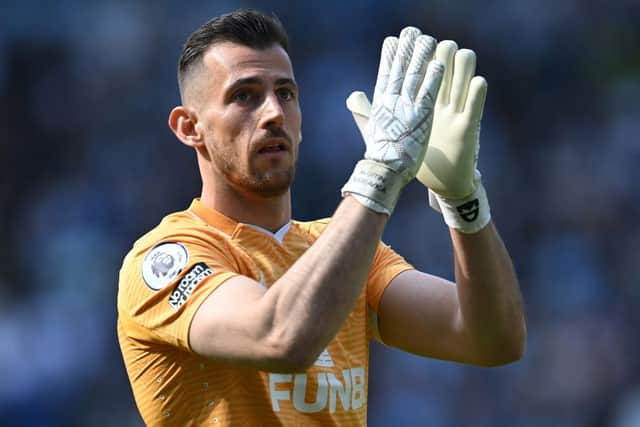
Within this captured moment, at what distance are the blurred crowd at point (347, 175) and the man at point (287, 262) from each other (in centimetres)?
444

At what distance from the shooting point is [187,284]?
277cm

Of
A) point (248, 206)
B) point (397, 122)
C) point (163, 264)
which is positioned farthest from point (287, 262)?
A: point (397, 122)

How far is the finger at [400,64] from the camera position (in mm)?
2771

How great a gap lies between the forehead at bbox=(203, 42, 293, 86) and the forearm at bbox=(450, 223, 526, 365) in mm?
724

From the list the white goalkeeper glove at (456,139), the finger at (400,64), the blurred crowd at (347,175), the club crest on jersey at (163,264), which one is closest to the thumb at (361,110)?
the white goalkeeper glove at (456,139)

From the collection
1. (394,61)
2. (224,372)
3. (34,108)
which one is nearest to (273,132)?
(394,61)

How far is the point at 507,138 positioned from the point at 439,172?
569 centimetres

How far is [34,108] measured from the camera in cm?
870

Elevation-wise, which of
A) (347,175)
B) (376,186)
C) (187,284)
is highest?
(376,186)

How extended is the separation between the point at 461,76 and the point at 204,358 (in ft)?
3.48

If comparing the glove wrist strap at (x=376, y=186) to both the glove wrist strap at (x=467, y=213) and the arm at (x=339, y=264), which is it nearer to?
the arm at (x=339, y=264)

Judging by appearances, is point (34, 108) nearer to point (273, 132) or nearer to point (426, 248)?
point (426, 248)

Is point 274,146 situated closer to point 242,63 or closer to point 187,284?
point 242,63

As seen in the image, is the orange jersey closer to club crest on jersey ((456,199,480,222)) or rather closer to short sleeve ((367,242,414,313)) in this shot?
short sleeve ((367,242,414,313))
